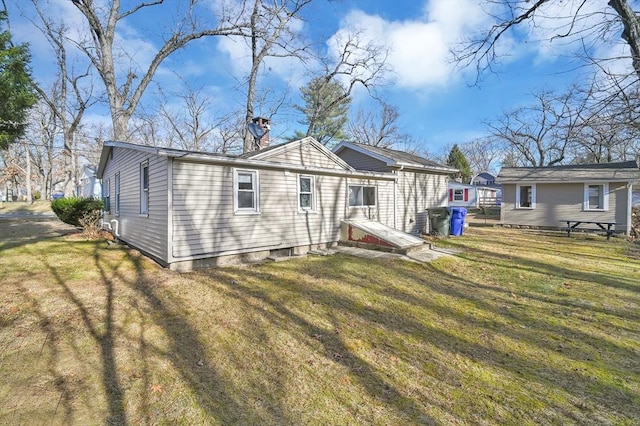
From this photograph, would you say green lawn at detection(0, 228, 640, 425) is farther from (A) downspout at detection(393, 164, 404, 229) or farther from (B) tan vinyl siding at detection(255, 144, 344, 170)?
(A) downspout at detection(393, 164, 404, 229)

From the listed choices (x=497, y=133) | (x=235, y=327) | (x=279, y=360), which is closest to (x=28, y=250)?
(x=235, y=327)

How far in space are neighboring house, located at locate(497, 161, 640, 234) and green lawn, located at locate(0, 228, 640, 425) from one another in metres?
10.7

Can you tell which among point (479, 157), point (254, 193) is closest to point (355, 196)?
point (254, 193)

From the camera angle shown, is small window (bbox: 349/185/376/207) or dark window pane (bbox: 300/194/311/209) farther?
small window (bbox: 349/185/376/207)

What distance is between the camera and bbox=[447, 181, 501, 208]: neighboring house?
34.0m

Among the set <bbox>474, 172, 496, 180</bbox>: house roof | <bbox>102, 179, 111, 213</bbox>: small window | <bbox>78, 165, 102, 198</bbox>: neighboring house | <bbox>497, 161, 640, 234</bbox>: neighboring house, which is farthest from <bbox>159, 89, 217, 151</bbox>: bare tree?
<bbox>474, 172, 496, 180</bbox>: house roof

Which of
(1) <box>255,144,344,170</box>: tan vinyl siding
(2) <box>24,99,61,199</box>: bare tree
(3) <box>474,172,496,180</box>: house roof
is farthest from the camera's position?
(3) <box>474,172,496,180</box>: house roof

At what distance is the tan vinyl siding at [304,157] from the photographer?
970cm

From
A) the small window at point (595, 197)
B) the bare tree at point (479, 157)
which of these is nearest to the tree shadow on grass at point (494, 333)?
the small window at point (595, 197)

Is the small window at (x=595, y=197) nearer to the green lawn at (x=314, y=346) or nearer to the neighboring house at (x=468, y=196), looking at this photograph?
the green lawn at (x=314, y=346)

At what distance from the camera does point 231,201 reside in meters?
8.06

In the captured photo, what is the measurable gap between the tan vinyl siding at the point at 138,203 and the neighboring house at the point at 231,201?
0.02 meters

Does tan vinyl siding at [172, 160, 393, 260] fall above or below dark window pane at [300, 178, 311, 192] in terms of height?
below

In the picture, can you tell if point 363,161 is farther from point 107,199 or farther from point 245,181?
point 107,199
